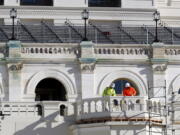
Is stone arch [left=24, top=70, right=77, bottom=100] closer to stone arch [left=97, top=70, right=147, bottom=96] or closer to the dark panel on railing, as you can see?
stone arch [left=97, top=70, right=147, bottom=96]

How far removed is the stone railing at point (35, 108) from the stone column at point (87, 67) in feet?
11.4

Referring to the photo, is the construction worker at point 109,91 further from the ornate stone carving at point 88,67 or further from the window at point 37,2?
the window at point 37,2

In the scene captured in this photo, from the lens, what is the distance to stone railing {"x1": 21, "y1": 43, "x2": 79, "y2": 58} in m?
61.9

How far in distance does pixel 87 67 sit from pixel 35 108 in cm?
552

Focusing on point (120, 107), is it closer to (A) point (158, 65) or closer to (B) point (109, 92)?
(B) point (109, 92)

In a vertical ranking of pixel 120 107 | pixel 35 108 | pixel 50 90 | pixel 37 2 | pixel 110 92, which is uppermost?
pixel 37 2

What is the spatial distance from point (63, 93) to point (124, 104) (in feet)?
25.8

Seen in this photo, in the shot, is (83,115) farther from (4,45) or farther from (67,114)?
(4,45)

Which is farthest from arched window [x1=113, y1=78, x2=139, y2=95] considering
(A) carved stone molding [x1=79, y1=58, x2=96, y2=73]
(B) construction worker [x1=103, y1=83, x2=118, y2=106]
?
(B) construction worker [x1=103, y1=83, x2=118, y2=106]

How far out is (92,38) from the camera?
217ft

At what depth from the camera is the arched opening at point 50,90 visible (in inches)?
2489

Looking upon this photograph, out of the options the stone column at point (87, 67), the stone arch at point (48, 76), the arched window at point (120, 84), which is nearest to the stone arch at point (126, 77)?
the arched window at point (120, 84)

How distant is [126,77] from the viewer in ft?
206

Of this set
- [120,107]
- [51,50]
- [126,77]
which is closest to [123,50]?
[126,77]
